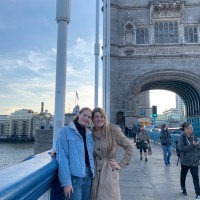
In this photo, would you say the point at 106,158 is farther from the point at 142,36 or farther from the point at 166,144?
the point at 142,36

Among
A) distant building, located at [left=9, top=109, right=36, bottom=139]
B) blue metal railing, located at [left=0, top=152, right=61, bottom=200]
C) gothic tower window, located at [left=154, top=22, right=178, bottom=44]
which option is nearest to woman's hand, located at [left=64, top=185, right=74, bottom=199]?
blue metal railing, located at [left=0, top=152, right=61, bottom=200]

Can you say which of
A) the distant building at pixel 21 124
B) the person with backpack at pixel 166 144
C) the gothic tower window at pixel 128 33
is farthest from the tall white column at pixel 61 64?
the distant building at pixel 21 124

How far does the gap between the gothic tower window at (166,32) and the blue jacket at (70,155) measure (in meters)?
20.9

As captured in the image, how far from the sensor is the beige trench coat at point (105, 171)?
2.26 meters

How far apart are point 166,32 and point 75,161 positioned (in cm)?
2184

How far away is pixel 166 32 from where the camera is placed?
2091 centimetres

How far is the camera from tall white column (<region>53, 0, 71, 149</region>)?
310cm

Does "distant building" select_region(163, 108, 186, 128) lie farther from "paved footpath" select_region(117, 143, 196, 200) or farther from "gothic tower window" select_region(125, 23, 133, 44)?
"paved footpath" select_region(117, 143, 196, 200)

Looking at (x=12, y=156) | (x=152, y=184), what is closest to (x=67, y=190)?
(x=152, y=184)

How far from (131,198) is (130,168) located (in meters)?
2.86

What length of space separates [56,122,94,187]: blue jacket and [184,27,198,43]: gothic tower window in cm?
2181

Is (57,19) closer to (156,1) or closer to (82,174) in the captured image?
(82,174)

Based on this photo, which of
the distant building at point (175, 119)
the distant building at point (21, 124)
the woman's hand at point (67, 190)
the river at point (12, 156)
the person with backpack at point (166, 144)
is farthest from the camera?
the distant building at point (21, 124)

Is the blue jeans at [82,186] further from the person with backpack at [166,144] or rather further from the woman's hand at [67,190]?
the person with backpack at [166,144]
